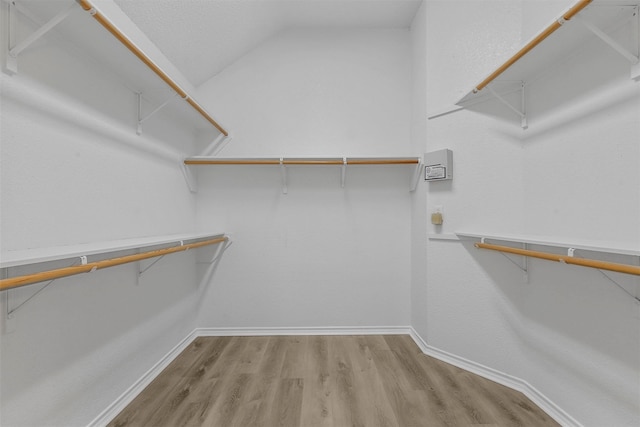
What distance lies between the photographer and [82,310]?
1268 mm

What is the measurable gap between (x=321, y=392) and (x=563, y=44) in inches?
89.8

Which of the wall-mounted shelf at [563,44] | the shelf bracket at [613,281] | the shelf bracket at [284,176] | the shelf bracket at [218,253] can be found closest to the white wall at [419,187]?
the wall-mounted shelf at [563,44]

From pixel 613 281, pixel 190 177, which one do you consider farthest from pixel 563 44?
pixel 190 177

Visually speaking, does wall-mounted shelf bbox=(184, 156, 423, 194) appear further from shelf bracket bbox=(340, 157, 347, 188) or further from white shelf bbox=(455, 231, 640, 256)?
white shelf bbox=(455, 231, 640, 256)

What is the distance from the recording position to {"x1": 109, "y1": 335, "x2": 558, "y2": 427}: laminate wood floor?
→ 1.44 meters

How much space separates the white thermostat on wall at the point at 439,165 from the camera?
6.56ft

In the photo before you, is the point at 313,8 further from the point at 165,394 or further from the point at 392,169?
the point at 165,394

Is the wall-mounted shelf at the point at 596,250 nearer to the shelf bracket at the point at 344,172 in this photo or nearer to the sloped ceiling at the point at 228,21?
the shelf bracket at the point at 344,172

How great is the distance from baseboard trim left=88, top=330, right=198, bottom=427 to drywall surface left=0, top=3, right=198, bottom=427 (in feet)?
0.13

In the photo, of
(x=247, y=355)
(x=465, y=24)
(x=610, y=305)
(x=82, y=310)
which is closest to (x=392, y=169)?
(x=465, y=24)

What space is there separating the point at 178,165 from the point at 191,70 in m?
0.83

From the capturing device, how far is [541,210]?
62.4 inches

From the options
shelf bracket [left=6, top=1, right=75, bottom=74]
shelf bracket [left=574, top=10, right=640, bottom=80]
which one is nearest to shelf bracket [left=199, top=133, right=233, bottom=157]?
shelf bracket [left=6, top=1, right=75, bottom=74]

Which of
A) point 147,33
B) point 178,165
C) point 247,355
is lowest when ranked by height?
point 247,355
